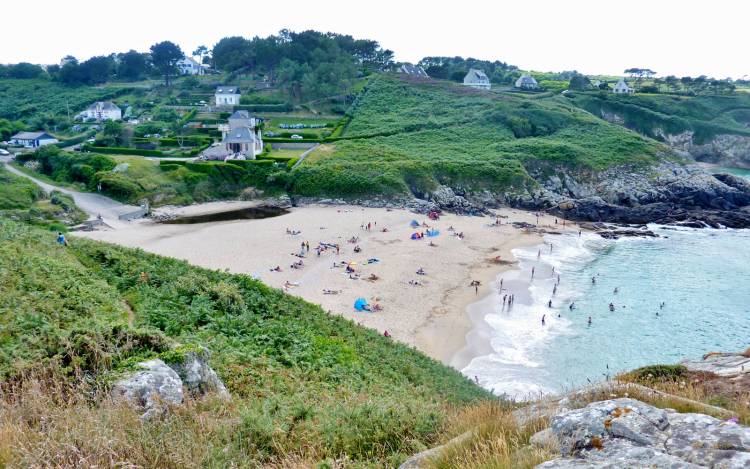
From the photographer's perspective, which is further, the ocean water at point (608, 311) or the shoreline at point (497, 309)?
the shoreline at point (497, 309)

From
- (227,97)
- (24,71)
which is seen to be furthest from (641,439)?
(24,71)

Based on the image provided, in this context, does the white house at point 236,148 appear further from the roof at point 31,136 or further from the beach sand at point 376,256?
the roof at point 31,136

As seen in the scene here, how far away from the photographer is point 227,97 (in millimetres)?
77250

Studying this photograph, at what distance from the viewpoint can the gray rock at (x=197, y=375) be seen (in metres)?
7.57

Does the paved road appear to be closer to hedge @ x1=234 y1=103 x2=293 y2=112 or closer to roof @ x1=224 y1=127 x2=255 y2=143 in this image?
roof @ x1=224 y1=127 x2=255 y2=143

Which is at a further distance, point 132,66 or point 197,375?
point 132,66

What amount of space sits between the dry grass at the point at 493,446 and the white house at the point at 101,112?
273 ft

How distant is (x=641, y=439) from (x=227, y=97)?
8158 cm

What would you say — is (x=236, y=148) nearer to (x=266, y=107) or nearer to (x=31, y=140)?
(x=266, y=107)

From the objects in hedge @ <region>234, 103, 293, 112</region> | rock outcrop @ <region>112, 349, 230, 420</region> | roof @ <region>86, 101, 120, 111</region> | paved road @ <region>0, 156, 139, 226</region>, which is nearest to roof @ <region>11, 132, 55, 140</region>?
paved road @ <region>0, 156, 139, 226</region>

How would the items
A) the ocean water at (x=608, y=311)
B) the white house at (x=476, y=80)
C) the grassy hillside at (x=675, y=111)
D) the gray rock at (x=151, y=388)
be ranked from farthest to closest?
the white house at (x=476, y=80) < the grassy hillside at (x=675, y=111) < the ocean water at (x=608, y=311) < the gray rock at (x=151, y=388)

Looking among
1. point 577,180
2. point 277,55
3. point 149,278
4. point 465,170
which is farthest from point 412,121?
point 149,278

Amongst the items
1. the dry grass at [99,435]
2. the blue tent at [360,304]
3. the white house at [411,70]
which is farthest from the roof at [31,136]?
the white house at [411,70]

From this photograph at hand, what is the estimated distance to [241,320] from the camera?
13523 millimetres
